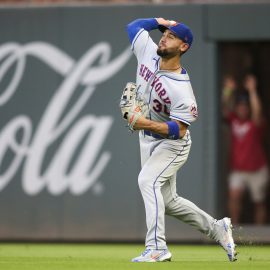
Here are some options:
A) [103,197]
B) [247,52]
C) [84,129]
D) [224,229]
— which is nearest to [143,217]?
[103,197]

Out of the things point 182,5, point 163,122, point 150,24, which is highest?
point 182,5

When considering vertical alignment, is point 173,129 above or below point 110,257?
above

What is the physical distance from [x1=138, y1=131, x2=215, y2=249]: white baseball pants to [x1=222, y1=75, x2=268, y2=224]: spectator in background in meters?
4.49

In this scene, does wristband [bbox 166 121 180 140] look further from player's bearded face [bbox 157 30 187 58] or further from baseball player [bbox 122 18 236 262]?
player's bearded face [bbox 157 30 187 58]

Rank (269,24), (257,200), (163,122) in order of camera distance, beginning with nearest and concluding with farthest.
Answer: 1. (163,122)
2. (269,24)
3. (257,200)

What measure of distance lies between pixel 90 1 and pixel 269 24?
2375 millimetres

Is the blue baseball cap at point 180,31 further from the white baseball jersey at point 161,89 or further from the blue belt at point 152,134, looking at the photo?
the blue belt at point 152,134

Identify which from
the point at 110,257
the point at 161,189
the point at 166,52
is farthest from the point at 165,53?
the point at 110,257

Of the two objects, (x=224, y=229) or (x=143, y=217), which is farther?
(x=143, y=217)

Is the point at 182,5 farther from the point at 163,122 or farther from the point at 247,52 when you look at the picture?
the point at 163,122

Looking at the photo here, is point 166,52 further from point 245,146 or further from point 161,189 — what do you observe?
point 245,146

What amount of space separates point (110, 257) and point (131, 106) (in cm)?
199

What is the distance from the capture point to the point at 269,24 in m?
12.8

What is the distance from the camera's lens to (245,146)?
13.6 m
